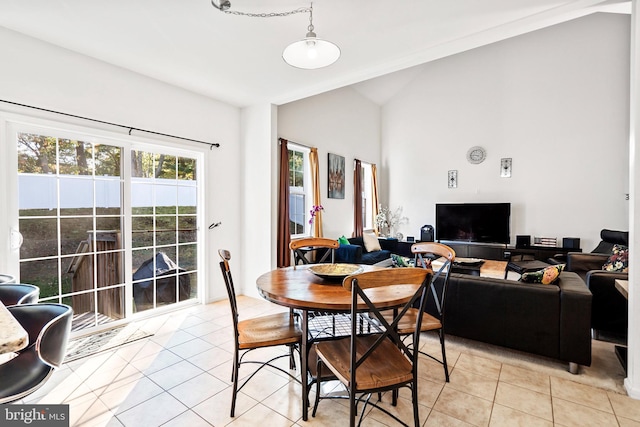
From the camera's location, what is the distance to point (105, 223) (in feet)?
10.5

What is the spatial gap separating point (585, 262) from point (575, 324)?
238 cm

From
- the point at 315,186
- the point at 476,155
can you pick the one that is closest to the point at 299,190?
the point at 315,186

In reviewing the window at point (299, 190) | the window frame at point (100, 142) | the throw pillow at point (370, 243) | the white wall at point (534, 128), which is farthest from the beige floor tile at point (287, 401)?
the white wall at point (534, 128)

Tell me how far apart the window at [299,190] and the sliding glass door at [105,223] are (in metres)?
1.58

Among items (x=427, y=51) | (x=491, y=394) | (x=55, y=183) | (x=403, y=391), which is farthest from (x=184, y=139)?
(x=491, y=394)

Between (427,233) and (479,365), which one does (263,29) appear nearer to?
(479,365)

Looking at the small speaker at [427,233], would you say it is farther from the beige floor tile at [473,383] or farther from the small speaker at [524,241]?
the beige floor tile at [473,383]

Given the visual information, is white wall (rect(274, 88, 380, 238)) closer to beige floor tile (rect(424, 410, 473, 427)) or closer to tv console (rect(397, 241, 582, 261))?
tv console (rect(397, 241, 582, 261))

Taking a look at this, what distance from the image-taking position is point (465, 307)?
2.66 m

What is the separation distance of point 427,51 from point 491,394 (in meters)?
2.90

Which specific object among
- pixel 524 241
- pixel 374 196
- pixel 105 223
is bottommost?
pixel 524 241

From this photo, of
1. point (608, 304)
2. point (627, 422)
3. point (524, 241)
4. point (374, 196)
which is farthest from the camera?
point (374, 196)

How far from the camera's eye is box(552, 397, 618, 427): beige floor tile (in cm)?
181

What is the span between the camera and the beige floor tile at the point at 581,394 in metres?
1.98
